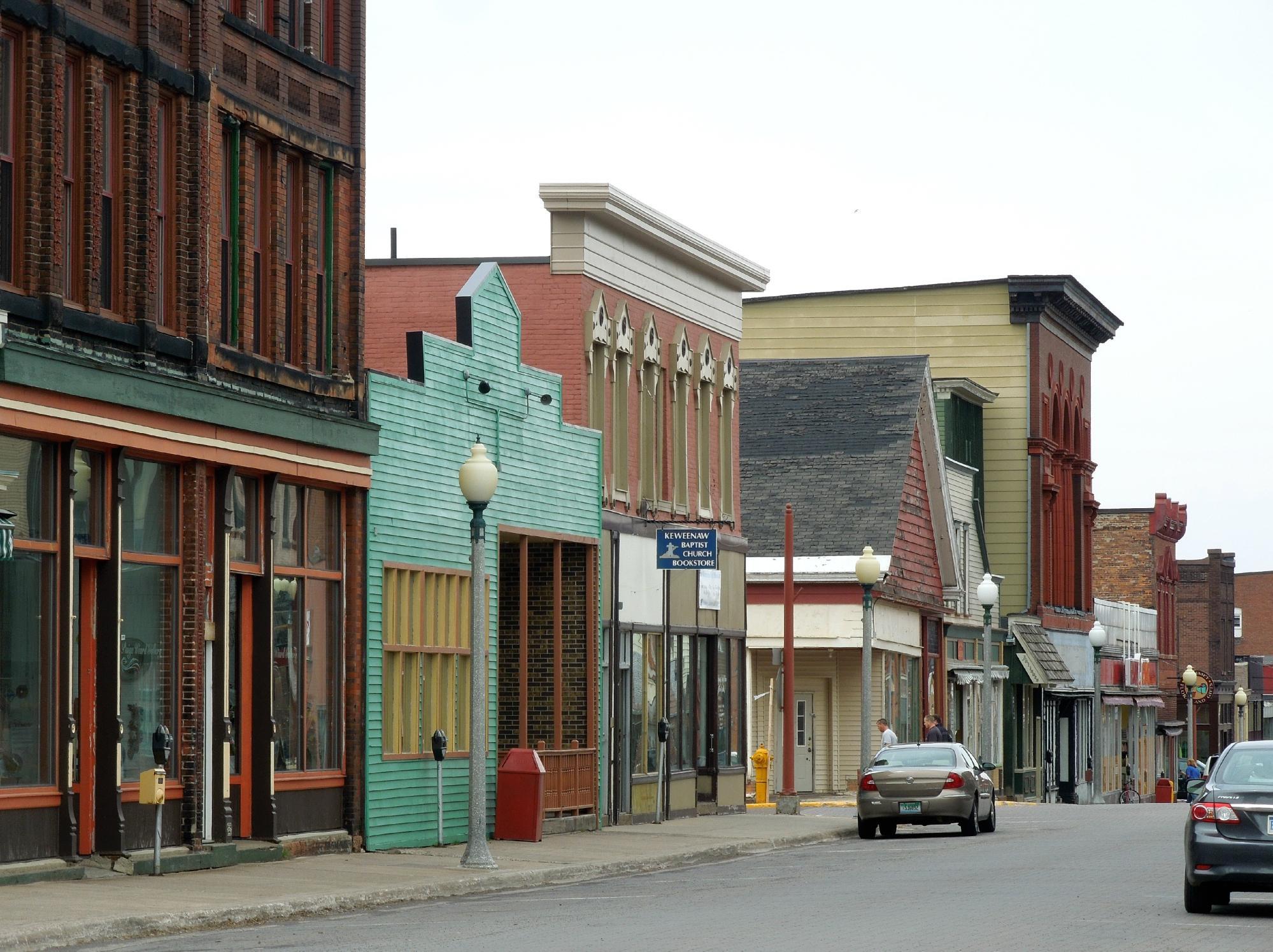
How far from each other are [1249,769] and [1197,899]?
1094 mm

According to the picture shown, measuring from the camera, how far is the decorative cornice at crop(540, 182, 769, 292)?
1220 inches

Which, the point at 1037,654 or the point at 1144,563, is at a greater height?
the point at 1144,563

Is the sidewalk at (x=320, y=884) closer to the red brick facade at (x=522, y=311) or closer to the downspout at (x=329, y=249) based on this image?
the downspout at (x=329, y=249)

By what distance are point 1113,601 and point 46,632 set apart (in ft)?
190

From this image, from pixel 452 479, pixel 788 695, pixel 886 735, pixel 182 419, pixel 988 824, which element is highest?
pixel 182 419

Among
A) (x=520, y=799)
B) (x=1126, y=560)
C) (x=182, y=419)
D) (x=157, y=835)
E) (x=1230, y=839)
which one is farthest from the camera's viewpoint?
(x=1126, y=560)

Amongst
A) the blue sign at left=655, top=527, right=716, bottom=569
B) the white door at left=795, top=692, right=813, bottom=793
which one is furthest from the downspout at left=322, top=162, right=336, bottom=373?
the white door at left=795, top=692, right=813, bottom=793

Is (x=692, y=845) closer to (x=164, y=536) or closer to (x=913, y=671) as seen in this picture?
(x=164, y=536)

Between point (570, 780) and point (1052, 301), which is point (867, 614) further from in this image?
point (1052, 301)

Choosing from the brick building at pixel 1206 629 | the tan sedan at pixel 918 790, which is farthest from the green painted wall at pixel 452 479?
the brick building at pixel 1206 629

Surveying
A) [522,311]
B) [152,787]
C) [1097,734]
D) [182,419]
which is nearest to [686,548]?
[522,311]

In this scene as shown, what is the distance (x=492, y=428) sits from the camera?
28.0 metres

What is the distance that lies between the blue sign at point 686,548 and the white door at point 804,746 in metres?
14.1

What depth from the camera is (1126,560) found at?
3130 inches
